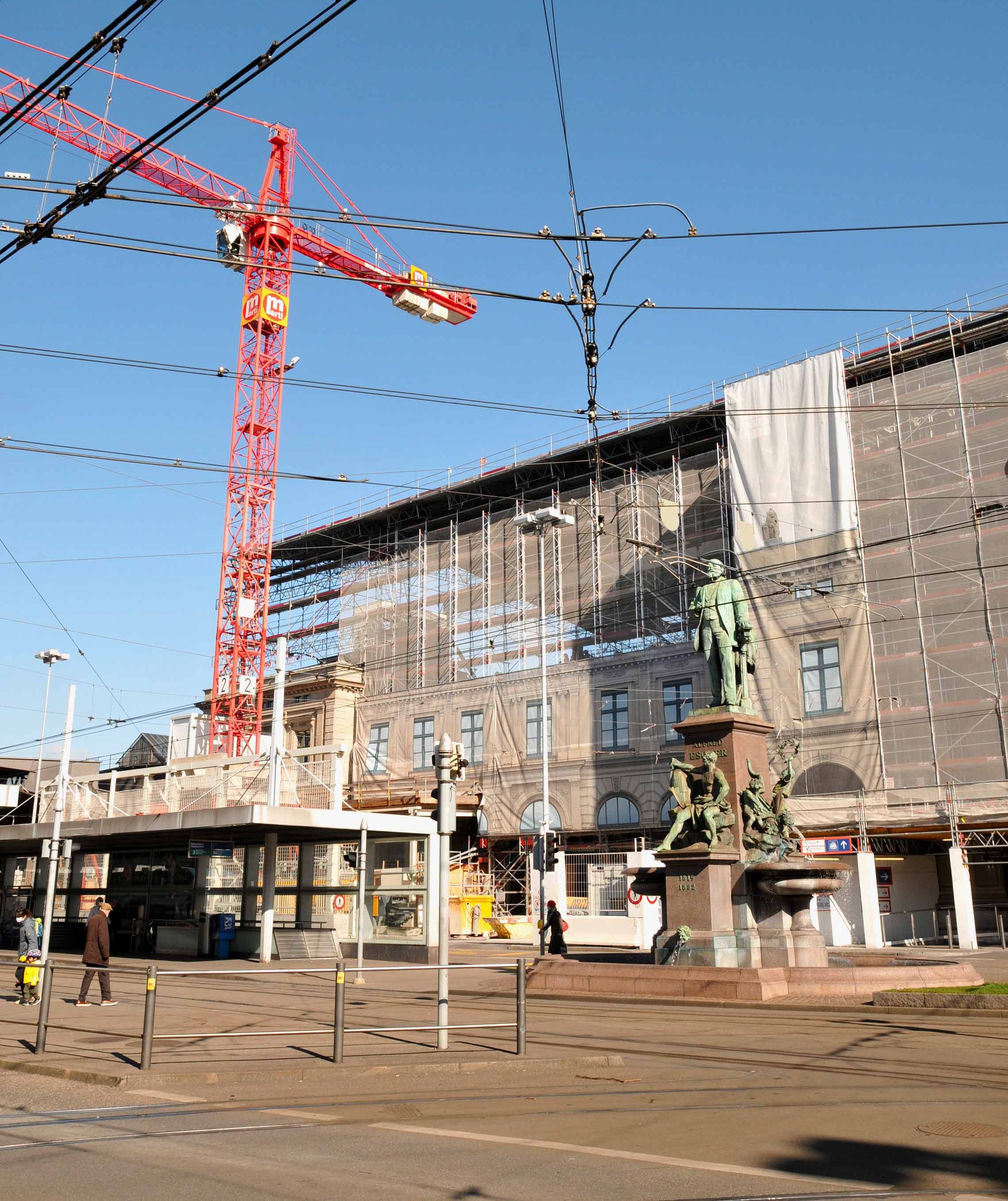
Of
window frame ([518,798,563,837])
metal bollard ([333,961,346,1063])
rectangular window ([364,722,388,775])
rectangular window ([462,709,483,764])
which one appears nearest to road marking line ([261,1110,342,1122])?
metal bollard ([333,961,346,1063])

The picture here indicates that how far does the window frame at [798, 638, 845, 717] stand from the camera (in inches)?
1544

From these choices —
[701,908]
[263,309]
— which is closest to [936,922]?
[701,908]

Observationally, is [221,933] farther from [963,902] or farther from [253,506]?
[253,506]

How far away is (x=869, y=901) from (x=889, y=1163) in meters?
27.9

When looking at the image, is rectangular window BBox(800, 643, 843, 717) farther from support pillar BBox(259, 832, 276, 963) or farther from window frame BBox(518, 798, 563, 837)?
support pillar BBox(259, 832, 276, 963)

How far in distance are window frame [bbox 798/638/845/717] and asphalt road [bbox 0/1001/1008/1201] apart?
1073 inches

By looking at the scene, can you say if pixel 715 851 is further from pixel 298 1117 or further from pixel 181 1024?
pixel 298 1117

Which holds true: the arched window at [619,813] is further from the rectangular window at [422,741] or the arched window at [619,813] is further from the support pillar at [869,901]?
the support pillar at [869,901]

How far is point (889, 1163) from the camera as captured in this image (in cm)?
721

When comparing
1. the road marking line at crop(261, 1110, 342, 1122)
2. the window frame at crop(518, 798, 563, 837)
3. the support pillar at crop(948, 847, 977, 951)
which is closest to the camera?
the road marking line at crop(261, 1110, 342, 1122)

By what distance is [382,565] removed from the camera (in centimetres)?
5919

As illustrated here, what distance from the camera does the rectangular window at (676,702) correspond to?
44.8 m

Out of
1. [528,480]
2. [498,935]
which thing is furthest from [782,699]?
[528,480]

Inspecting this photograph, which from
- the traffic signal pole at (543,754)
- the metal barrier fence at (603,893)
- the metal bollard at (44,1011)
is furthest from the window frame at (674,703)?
the metal bollard at (44,1011)
